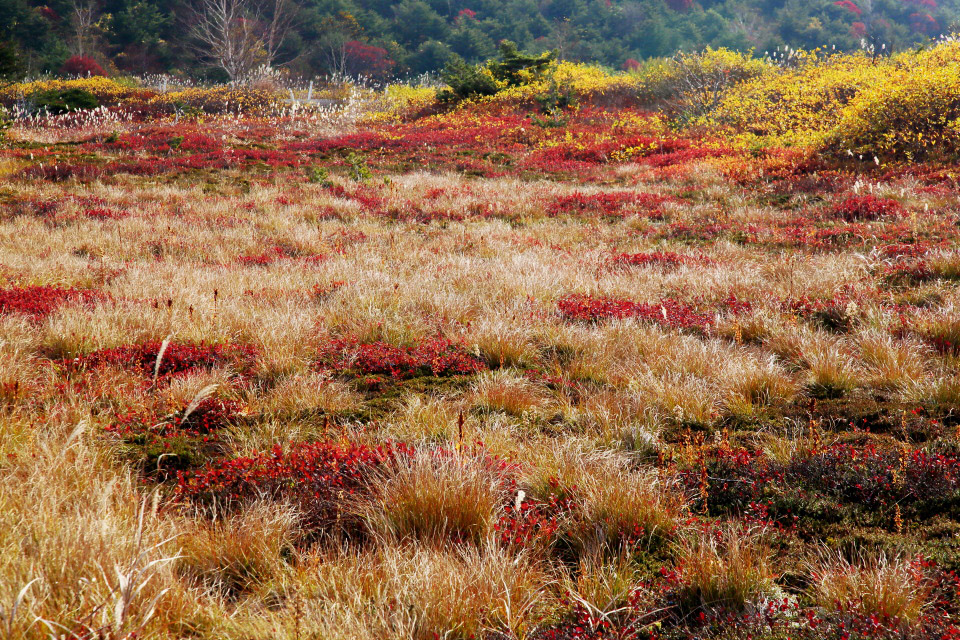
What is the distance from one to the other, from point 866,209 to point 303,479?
10.7 metres

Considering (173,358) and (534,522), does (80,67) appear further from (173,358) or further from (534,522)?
(534,522)

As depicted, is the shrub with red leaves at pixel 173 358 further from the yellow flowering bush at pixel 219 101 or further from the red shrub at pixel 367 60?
the red shrub at pixel 367 60

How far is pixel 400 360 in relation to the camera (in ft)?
13.4

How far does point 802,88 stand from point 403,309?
19.2m

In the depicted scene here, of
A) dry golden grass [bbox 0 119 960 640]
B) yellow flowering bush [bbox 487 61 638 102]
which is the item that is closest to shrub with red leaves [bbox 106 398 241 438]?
dry golden grass [bbox 0 119 960 640]

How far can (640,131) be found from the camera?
2139 centimetres

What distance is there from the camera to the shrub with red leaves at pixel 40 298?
4.41 m

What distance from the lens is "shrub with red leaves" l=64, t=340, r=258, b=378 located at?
12.0 ft

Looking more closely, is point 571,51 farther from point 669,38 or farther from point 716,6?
point 716,6

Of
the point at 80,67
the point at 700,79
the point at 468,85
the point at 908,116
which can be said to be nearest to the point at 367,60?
the point at 80,67

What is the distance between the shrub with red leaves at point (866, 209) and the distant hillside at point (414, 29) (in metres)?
35.4

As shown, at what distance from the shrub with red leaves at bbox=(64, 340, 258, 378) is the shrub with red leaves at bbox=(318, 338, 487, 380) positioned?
603 millimetres

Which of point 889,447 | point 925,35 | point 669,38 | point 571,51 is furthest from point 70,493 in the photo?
point 925,35

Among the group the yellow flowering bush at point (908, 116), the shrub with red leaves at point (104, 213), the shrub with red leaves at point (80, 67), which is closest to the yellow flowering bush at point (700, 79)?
the yellow flowering bush at point (908, 116)
